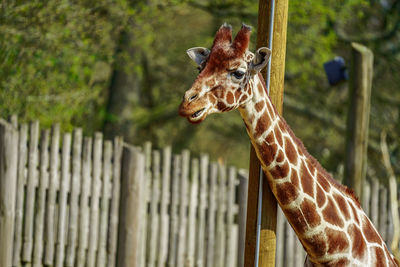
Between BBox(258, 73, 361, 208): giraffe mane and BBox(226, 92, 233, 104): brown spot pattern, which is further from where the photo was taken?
BBox(258, 73, 361, 208): giraffe mane

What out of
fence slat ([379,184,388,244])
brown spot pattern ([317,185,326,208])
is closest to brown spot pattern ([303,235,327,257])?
brown spot pattern ([317,185,326,208])

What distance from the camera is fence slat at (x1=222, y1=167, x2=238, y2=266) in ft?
24.1

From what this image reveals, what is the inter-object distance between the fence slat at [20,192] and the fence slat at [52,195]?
29cm

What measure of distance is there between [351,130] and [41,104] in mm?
4740

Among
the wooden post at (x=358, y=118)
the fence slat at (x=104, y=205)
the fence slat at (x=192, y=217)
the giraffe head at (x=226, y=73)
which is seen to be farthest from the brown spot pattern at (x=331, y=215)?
the fence slat at (x=104, y=205)

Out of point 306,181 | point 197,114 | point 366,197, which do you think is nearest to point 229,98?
point 197,114

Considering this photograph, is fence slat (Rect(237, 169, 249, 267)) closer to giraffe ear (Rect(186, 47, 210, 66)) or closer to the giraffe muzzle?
giraffe ear (Rect(186, 47, 210, 66))

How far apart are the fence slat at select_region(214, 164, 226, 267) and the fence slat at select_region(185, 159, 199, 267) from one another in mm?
275

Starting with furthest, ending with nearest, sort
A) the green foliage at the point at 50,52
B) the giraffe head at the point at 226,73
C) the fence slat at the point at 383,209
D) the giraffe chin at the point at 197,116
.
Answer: the green foliage at the point at 50,52
the fence slat at the point at 383,209
the giraffe head at the point at 226,73
the giraffe chin at the point at 197,116

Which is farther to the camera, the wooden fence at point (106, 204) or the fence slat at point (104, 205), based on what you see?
the fence slat at point (104, 205)

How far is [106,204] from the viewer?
23.0 ft

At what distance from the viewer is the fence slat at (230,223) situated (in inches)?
289

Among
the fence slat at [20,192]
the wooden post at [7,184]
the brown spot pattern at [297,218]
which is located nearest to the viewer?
the brown spot pattern at [297,218]

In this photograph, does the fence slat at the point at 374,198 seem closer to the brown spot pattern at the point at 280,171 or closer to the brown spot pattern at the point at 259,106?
the brown spot pattern at the point at 280,171
